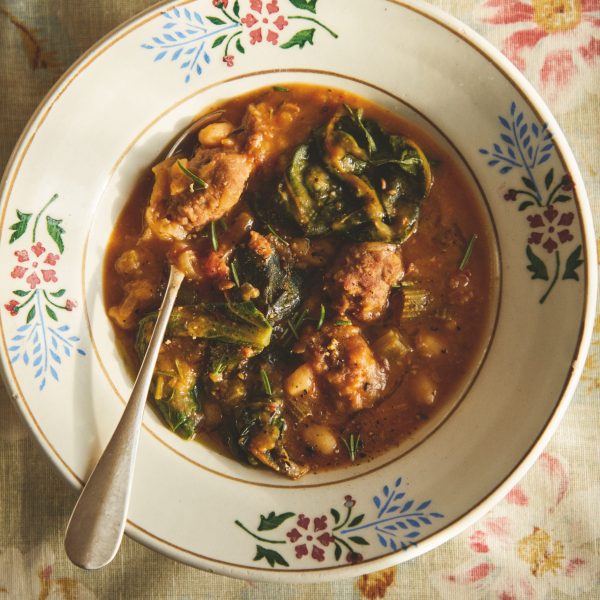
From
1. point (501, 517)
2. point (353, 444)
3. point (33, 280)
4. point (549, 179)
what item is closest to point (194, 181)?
point (33, 280)

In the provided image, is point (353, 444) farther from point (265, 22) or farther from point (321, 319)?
point (265, 22)

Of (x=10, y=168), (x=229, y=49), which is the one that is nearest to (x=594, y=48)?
(x=229, y=49)

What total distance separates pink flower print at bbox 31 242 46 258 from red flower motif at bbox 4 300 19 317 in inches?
10.7

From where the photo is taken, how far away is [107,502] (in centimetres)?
299

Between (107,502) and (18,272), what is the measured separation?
1263 millimetres

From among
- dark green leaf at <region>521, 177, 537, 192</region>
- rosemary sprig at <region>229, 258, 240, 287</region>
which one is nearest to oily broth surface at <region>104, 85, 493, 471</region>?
rosemary sprig at <region>229, 258, 240, 287</region>

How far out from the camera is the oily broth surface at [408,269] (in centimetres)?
335

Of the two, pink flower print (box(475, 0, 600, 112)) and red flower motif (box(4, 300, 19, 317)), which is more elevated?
pink flower print (box(475, 0, 600, 112))

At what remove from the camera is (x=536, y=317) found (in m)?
3.17

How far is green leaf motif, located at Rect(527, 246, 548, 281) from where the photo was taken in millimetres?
3152

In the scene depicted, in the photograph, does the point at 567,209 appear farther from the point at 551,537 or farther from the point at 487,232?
the point at 551,537

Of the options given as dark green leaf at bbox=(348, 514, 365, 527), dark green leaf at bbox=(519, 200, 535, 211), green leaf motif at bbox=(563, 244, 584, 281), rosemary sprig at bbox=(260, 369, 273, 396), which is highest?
dark green leaf at bbox=(519, 200, 535, 211)

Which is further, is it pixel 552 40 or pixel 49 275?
pixel 552 40

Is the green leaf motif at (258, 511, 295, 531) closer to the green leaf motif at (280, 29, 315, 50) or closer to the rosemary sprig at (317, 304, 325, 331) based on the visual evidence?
the rosemary sprig at (317, 304, 325, 331)
